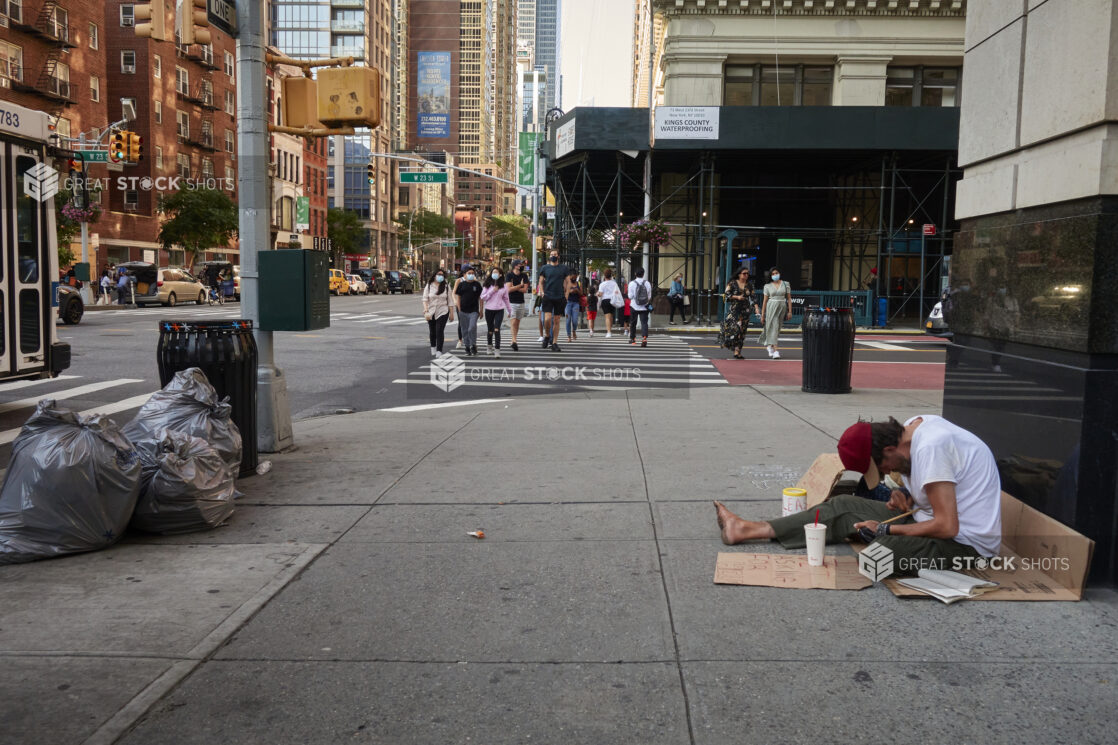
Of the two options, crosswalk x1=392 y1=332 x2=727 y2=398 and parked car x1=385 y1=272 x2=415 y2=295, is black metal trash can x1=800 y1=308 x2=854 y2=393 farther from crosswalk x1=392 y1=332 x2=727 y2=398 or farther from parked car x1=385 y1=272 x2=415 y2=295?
parked car x1=385 y1=272 x2=415 y2=295

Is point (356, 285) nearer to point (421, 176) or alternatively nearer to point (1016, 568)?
point (421, 176)

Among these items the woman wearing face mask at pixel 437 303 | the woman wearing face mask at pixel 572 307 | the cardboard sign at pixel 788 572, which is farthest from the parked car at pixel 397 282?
A: the cardboard sign at pixel 788 572

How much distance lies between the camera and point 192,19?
7.45m

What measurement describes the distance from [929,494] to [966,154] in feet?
8.51

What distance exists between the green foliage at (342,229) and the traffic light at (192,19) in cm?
8405

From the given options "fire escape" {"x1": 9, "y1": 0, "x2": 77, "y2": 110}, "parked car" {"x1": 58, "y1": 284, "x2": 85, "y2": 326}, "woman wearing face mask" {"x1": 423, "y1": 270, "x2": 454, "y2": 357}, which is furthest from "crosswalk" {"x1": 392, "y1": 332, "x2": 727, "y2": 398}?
"fire escape" {"x1": 9, "y1": 0, "x2": 77, "y2": 110}

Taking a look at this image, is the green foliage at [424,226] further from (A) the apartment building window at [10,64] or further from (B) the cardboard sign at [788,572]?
(B) the cardboard sign at [788,572]

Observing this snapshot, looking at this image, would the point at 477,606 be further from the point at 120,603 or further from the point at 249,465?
the point at 249,465

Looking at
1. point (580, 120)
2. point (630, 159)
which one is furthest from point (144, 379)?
point (630, 159)

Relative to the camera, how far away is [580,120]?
29.5 metres

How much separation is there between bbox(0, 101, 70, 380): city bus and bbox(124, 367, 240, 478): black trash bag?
5056 millimetres

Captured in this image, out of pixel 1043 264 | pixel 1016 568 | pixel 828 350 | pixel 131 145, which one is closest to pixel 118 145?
pixel 131 145

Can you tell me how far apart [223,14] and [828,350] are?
838 centimetres

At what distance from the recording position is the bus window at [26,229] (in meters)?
10.1
